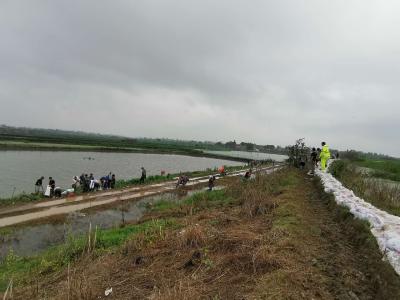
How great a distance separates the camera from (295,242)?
642 cm

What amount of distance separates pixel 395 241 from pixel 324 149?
13438 millimetres

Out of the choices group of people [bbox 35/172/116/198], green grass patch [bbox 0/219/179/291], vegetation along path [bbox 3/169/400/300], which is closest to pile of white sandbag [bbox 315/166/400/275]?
vegetation along path [bbox 3/169/400/300]

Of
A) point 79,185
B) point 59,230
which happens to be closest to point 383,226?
point 59,230

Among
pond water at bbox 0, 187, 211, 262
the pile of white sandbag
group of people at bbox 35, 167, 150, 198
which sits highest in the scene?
the pile of white sandbag

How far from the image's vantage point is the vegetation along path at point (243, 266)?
4.74 meters

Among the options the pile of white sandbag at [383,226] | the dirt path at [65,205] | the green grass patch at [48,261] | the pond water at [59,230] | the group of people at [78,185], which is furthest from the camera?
the group of people at [78,185]

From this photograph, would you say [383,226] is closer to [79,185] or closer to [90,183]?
[90,183]

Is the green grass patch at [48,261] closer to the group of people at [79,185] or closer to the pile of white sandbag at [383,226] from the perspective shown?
the pile of white sandbag at [383,226]

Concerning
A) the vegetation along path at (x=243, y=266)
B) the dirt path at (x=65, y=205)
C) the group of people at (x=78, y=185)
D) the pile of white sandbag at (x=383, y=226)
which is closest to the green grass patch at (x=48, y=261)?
the vegetation along path at (x=243, y=266)

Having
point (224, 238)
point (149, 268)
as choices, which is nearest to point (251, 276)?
point (224, 238)

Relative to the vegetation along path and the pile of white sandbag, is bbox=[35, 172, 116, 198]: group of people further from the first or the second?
the pile of white sandbag

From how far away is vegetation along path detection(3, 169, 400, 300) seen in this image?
15.5 feet

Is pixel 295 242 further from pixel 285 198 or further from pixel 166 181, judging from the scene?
pixel 166 181

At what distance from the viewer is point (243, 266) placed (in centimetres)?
551
